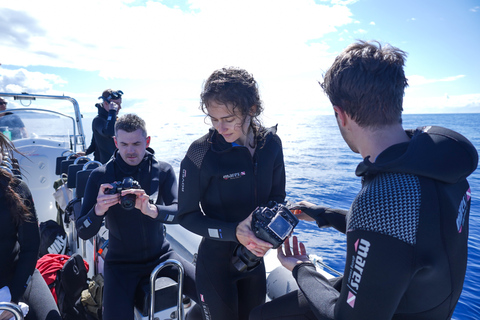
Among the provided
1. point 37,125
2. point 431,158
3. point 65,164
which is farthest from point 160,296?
point 37,125

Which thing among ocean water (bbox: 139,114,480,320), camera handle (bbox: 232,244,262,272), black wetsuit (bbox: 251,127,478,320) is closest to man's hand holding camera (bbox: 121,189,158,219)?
camera handle (bbox: 232,244,262,272)

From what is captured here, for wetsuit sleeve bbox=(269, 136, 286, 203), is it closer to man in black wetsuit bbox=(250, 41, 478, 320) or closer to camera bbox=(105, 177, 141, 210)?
man in black wetsuit bbox=(250, 41, 478, 320)

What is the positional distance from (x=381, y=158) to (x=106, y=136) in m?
4.58

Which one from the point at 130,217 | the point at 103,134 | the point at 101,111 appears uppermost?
the point at 101,111

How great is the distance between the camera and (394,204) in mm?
894

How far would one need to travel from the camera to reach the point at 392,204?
895 millimetres

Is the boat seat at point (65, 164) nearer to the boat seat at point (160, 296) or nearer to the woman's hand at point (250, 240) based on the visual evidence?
the boat seat at point (160, 296)

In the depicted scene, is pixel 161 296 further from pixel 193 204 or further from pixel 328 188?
pixel 328 188

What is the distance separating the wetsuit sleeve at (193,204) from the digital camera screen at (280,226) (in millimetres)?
365

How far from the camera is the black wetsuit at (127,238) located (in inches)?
86.2

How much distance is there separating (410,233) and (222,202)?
43.8 inches

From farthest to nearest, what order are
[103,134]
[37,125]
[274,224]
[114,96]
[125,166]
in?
[37,125], [114,96], [103,134], [125,166], [274,224]

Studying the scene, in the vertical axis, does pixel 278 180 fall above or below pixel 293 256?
above

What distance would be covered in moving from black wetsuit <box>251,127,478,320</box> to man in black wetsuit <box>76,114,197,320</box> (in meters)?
1.65
